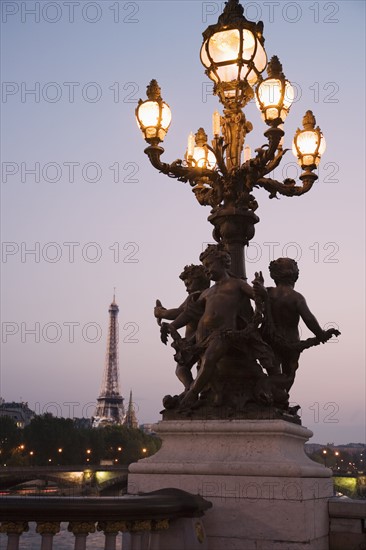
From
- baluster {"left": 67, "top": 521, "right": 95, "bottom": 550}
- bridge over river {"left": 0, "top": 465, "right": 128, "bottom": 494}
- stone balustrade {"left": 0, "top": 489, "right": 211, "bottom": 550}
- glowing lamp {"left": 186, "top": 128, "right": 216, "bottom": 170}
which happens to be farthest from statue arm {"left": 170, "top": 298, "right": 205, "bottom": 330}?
bridge over river {"left": 0, "top": 465, "right": 128, "bottom": 494}

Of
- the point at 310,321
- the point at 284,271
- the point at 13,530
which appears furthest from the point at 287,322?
the point at 13,530

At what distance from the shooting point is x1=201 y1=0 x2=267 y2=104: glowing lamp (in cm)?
992

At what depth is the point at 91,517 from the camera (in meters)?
5.70

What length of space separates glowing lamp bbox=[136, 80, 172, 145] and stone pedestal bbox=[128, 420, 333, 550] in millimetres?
4261

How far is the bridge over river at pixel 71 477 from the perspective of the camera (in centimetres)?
6769

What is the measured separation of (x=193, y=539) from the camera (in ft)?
22.2

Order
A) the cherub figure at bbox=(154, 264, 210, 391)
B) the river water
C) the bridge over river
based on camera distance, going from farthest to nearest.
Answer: the bridge over river → the cherub figure at bbox=(154, 264, 210, 391) → the river water

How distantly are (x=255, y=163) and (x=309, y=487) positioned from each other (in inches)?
171

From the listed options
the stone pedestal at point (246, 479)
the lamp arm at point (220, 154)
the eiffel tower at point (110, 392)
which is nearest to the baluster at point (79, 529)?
the stone pedestal at point (246, 479)

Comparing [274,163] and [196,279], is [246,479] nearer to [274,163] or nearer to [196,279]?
[196,279]

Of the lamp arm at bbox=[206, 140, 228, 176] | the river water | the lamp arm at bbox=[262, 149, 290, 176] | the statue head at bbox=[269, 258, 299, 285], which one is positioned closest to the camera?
the river water

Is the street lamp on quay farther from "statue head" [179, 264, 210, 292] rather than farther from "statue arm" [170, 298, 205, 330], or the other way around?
"statue arm" [170, 298, 205, 330]

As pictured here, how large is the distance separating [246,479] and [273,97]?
5.06 metres

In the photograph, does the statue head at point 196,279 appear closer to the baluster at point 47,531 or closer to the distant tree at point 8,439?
the baluster at point 47,531
